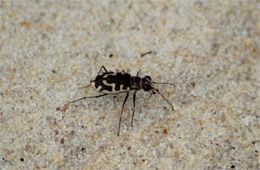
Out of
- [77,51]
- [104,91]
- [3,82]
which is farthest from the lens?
[77,51]

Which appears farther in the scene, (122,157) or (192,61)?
(192,61)

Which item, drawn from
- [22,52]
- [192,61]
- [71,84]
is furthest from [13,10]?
[192,61]

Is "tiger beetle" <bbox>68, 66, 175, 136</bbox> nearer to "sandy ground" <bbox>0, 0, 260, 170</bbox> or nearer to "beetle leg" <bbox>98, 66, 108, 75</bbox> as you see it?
"beetle leg" <bbox>98, 66, 108, 75</bbox>

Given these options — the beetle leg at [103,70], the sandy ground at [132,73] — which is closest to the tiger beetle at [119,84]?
the beetle leg at [103,70]

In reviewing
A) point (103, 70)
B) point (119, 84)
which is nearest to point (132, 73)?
point (103, 70)

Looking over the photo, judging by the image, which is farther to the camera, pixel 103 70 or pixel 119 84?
pixel 103 70

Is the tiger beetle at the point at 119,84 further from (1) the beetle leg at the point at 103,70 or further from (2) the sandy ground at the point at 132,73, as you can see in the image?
(2) the sandy ground at the point at 132,73

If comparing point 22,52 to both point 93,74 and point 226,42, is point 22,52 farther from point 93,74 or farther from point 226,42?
point 226,42

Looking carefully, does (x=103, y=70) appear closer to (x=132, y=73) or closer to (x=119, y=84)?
(x=132, y=73)

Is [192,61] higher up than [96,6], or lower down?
lower down
